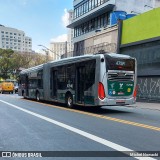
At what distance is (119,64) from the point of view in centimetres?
1569

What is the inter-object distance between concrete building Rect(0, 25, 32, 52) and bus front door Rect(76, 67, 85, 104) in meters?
100

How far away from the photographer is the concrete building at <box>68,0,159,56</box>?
34375 mm

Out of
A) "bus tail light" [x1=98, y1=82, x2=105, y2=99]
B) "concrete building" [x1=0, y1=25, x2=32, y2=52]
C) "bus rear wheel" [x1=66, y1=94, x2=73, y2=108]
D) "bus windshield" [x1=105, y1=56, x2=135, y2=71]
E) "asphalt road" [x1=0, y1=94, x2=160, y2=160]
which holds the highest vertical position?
"concrete building" [x1=0, y1=25, x2=32, y2=52]

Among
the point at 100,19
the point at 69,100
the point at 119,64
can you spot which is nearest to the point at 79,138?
Answer: the point at 119,64

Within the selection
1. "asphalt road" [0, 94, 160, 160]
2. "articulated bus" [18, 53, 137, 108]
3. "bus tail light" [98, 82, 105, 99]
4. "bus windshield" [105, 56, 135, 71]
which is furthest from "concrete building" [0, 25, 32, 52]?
"asphalt road" [0, 94, 160, 160]

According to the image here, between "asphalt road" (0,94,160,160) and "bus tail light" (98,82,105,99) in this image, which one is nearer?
"asphalt road" (0,94,160,160)

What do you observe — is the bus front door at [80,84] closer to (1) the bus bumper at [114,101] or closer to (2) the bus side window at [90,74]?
(2) the bus side window at [90,74]

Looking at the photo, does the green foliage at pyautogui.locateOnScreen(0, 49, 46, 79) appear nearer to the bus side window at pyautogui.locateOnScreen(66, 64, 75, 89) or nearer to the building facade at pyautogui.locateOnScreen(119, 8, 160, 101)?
the building facade at pyautogui.locateOnScreen(119, 8, 160, 101)

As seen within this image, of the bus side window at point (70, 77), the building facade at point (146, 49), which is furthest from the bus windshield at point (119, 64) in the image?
the building facade at point (146, 49)

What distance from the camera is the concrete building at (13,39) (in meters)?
116

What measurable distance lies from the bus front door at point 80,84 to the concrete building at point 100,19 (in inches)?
615

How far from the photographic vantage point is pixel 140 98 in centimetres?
2753

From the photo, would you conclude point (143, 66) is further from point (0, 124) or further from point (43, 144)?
point (43, 144)

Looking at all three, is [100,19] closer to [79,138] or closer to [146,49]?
[146,49]
